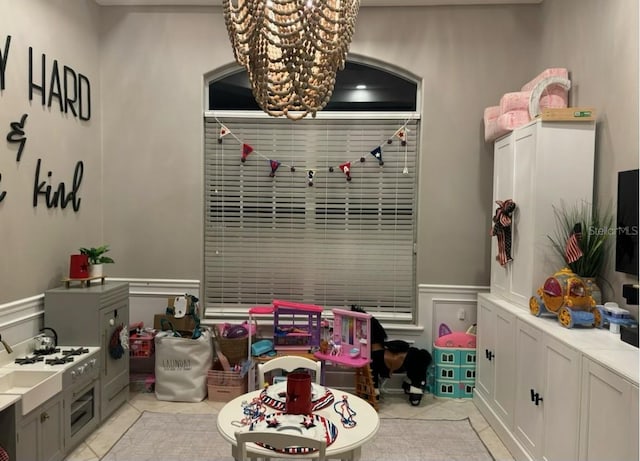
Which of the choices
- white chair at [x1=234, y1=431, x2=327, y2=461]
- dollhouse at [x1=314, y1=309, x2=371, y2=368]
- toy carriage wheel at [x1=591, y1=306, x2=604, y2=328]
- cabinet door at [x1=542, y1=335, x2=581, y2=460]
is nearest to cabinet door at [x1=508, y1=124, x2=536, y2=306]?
toy carriage wheel at [x1=591, y1=306, x2=604, y2=328]

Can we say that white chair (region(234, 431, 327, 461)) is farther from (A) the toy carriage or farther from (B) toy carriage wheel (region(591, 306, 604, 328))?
(B) toy carriage wheel (region(591, 306, 604, 328))

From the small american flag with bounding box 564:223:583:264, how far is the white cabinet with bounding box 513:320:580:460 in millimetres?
485

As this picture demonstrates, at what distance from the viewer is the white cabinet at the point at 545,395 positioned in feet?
6.57

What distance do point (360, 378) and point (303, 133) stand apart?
2148mm

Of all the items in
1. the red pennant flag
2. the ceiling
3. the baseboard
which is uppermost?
the ceiling

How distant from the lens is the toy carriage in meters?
2.27

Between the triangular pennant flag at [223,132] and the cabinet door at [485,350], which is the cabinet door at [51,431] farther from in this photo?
the cabinet door at [485,350]

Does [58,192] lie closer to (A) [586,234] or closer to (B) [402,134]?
(B) [402,134]

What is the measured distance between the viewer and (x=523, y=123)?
9.71 ft

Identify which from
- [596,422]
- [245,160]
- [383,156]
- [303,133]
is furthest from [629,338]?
[245,160]

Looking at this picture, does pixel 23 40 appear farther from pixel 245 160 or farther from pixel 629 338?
pixel 629 338

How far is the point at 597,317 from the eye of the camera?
2.31 meters

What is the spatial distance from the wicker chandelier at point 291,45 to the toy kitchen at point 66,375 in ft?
6.50

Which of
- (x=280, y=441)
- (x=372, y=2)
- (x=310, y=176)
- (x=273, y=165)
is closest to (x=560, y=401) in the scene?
(x=280, y=441)
